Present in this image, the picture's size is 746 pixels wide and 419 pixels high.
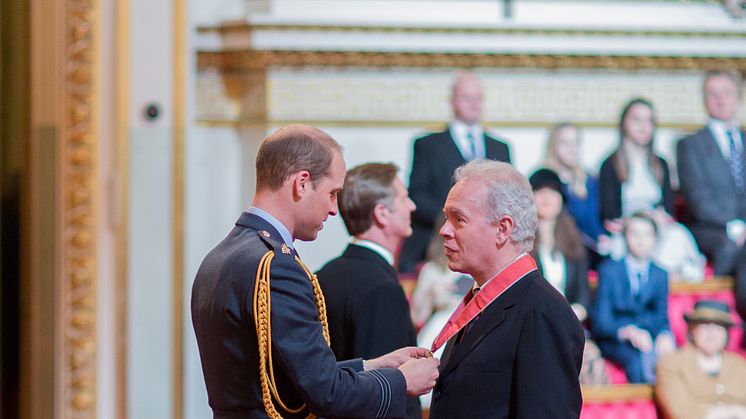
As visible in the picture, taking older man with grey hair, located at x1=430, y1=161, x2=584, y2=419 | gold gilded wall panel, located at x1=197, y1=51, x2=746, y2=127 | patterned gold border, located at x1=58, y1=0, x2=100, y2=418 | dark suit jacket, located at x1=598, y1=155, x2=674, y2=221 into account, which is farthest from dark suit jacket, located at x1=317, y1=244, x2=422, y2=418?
gold gilded wall panel, located at x1=197, y1=51, x2=746, y2=127

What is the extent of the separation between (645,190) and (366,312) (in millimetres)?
3442

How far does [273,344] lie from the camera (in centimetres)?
275

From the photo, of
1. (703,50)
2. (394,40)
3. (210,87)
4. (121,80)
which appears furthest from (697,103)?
(121,80)

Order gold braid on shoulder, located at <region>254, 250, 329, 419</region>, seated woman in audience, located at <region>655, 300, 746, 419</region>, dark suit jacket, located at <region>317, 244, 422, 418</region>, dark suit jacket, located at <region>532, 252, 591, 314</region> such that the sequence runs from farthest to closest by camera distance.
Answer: dark suit jacket, located at <region>532, 252, 591, 314</region> < seated woman in audience, located at <region>655, 300, 746, 419</region> < dark suit jacket, located at <region>317, 244, 422, 418</region> < gold braid on shoulder, located at <region>254, 250, 329, 419</region>

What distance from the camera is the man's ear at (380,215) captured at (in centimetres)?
377

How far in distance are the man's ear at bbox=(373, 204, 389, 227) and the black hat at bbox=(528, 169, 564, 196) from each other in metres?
2.25

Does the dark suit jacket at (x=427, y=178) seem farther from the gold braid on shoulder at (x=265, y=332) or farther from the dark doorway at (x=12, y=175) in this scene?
the gold braid on shoulder at (x=265, y=332)

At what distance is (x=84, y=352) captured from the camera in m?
6.23

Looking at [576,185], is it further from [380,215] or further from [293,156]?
[293,156]

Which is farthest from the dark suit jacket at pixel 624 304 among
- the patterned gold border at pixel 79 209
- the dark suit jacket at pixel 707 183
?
the patterned gold border at pixel 79 209

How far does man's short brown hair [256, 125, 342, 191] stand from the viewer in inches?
113

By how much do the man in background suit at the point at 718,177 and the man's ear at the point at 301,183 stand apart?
4098mm

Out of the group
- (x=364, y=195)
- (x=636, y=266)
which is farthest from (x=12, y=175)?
(x=636, y=266)

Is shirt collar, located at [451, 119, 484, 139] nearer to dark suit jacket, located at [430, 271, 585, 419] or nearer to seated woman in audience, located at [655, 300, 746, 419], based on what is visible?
seated woman in audience, located at [655, 300, 746, 419]
